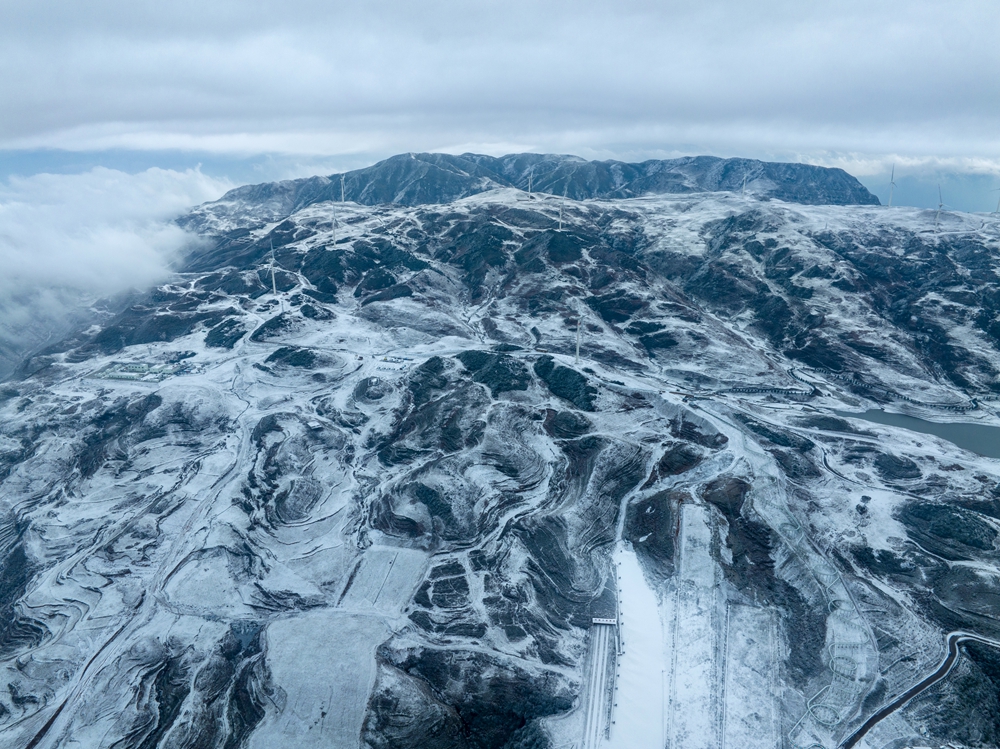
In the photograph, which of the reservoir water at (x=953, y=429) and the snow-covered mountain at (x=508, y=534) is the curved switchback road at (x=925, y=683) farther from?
the reservoir water at (x=953, y=429)

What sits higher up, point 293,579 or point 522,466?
point 522,466

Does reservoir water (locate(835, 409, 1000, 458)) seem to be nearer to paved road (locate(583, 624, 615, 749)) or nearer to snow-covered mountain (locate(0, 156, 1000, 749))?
snow-covered mountain (locate(0, 156, 1000, 749))

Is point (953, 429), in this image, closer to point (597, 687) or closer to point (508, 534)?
point (508, 534)

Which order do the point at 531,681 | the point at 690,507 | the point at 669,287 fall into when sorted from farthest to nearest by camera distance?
the point at 669,287 < the point at 690,507 < the point at 531,681

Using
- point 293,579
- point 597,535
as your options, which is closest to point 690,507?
point 597,535

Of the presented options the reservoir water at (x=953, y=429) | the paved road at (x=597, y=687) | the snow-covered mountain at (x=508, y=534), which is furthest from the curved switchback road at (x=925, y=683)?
the reservoir water at (x=953, y=429)

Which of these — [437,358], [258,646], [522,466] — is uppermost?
[437,358]

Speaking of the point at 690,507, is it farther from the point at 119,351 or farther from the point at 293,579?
the point at 119,351
